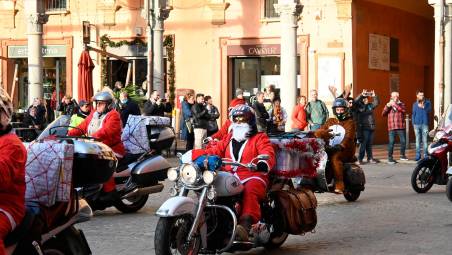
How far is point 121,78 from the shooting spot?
33.2 meters

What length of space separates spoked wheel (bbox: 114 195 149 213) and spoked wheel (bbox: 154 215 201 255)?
15.8ft

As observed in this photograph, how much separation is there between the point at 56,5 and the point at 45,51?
1.71 m

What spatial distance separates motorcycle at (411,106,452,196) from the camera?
50.6 ft

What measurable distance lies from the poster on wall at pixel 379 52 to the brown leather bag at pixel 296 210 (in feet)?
72.5

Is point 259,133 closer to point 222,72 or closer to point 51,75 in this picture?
point 222,72

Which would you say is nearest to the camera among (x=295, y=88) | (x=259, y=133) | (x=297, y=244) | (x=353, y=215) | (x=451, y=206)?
(x=259, y=133)

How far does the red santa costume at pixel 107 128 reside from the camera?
1256 cm

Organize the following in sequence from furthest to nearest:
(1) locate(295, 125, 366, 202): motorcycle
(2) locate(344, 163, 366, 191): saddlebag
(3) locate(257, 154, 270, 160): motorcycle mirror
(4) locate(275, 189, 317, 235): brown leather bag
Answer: (2) locate(344, 163, 366, 191): saddlebag, (1) locate(295, 125, 366, 202): motorcycle, (4) locate(275, 189, 317, 235): brown leather bag, (3) locate(257, 154, 270, 160): motorcycle mirror

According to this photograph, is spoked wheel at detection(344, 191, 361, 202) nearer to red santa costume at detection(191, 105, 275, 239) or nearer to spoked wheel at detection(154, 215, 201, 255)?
red santa costume at detection(191, 105, 275, 239)

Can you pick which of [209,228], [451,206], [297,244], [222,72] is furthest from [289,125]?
[209,228]

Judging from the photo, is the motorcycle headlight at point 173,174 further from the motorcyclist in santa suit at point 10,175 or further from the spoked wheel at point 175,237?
the motorcyclist in santa suit at point 10,175

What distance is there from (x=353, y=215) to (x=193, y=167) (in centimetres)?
491

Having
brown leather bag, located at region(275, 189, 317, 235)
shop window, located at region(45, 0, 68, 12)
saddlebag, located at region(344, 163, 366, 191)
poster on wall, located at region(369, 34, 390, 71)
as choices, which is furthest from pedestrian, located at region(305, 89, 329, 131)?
brown leather bag, located at region(275, 189, 317, 235)

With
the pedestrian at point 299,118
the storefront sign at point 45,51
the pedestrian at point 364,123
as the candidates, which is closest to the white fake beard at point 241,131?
the pedestrian at point 364,123
